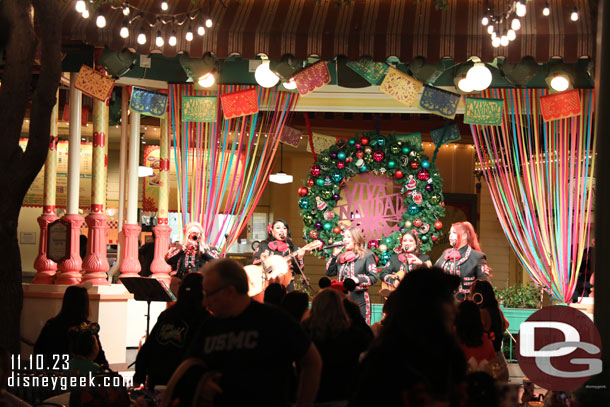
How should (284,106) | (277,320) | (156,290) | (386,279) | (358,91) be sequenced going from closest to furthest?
(277,320) → (156,290) → (386,279) → (284,106) → (358,91)

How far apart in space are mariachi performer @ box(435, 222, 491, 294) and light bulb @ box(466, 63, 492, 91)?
1585 mm

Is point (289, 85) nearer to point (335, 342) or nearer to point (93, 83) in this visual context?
point (93, 83)

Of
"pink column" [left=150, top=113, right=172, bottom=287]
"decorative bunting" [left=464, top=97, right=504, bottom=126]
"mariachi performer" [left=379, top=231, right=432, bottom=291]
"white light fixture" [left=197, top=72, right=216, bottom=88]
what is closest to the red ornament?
"mariachi performer" [left=379, top=231, right=432, bottom=291]

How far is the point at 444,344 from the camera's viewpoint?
2.85m

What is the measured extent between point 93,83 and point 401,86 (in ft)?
11.3

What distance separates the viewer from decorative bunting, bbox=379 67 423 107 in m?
9.41

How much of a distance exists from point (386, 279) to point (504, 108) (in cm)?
254

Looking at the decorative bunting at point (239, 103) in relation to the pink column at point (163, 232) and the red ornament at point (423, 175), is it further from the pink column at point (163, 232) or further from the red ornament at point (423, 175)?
the red ornament at point (423, 175)

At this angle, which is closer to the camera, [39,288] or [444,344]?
[444,344]

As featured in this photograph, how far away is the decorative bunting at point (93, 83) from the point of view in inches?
353

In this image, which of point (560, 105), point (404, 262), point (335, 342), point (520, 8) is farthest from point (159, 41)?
point (335, 342)

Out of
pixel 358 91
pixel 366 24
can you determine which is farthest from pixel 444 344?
pixel 358 91

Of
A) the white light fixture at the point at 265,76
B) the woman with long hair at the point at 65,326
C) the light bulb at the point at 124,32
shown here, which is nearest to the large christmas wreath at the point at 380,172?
the white light fixture at the point at 265,76

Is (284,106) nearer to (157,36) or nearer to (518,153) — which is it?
(157,36)
